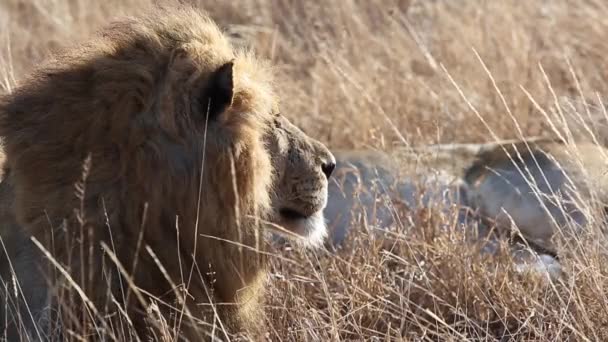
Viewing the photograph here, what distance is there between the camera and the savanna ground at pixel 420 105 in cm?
350

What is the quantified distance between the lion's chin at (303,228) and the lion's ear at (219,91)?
54cm

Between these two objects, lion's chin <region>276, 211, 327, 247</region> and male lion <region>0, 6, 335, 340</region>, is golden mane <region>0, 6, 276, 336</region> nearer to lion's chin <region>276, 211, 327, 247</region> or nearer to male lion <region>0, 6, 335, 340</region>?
male lion <region>0, 6, 335, 340</region>

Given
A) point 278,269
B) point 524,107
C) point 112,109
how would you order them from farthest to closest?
point 524,107 < point 278,269 < point 112,109

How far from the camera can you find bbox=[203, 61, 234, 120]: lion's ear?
2787mm

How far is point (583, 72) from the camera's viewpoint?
6.77 meters

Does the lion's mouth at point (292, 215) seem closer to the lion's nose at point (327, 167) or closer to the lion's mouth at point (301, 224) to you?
the lion's mouth at point (301, 224)

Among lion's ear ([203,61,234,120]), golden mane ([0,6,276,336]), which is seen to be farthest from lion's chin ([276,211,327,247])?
lion's ear ([203,61,234,120])

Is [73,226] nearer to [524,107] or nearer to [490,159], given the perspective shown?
[490,159]

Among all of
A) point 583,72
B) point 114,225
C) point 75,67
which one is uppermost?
point 75,67

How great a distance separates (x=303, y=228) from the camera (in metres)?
3.30

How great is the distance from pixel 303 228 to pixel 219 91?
0.67m

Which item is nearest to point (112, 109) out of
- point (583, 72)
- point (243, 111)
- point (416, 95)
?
point (243, 111)

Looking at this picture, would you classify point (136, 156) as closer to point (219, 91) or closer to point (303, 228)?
point (219, 91)

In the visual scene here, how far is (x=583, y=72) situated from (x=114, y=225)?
4587mm
